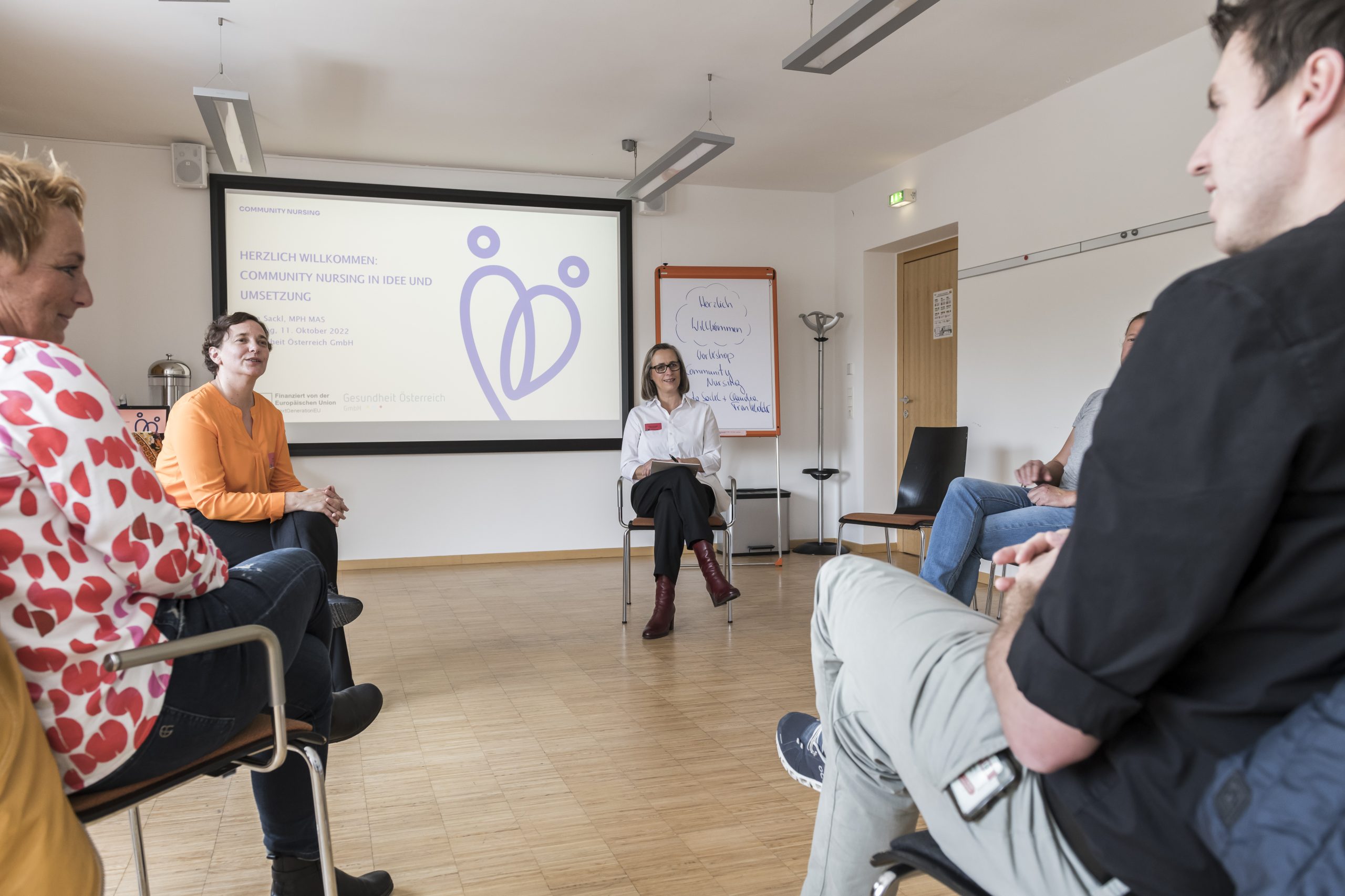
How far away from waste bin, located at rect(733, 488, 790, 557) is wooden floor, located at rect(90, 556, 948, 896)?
6.59ft

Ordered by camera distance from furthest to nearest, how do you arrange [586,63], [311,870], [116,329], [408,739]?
1. [116,329]
2. [586,63]
3. [408,739]
4. [311,870]

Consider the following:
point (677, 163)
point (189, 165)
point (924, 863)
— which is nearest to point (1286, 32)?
point (924, 863)

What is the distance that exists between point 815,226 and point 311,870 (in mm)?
5694

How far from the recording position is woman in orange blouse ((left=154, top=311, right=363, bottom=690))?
8.26 feet

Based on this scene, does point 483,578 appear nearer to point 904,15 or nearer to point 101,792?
point 904,15

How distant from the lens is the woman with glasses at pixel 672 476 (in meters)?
3.80

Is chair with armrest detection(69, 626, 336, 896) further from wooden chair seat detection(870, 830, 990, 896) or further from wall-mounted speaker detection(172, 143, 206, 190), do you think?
→ wall-mounted speaker detection(172, 143, 206, 190)

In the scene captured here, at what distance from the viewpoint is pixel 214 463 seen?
253 cm

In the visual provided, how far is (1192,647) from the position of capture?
0.65 m

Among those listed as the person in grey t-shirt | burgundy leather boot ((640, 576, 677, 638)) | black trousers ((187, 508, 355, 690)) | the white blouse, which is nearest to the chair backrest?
the white blouse

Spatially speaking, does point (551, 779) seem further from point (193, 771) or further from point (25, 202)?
point (25, 202)

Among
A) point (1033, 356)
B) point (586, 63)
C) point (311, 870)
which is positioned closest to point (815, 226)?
point (1033, 356)

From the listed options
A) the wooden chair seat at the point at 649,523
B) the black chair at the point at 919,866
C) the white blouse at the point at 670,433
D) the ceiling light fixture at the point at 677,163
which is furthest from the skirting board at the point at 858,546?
the black chair at the point at 919,866

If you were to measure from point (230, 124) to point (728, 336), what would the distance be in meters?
3.20
